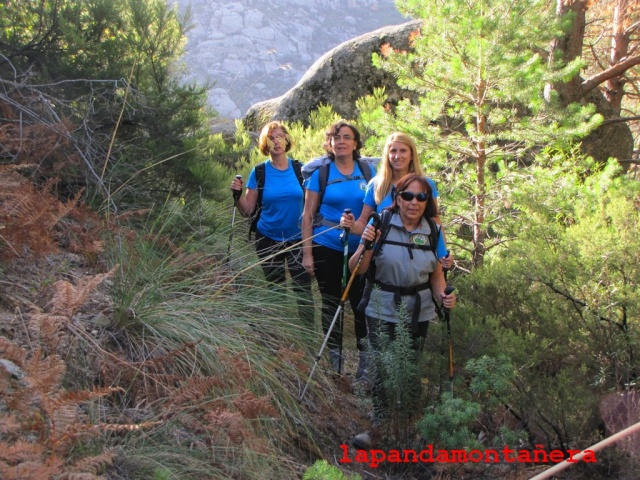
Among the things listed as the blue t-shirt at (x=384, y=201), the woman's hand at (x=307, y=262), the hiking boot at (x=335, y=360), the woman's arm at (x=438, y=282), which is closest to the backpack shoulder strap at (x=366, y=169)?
the blue t-shirt at (x=384, y=201)

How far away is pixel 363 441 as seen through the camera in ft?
12.7

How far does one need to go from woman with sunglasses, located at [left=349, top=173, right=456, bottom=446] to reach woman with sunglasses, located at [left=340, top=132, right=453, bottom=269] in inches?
14.2

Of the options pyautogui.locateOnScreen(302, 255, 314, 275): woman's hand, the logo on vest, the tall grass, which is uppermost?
the logo on vest

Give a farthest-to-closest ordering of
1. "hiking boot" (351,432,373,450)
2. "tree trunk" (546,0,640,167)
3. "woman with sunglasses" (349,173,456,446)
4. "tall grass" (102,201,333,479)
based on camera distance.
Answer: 1. "tree trunk" (546,0,640,167)
2. "woman with sunglasses" (349,173,456,446)
3. "hiking boot" (351,432,373,450)
4. "tall grass" (102,201,333,479)

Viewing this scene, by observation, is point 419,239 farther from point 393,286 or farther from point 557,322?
point 557,322

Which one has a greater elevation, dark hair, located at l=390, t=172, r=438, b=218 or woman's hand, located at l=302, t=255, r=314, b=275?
dark hair, located at l=390, t=172, r=438, b=218

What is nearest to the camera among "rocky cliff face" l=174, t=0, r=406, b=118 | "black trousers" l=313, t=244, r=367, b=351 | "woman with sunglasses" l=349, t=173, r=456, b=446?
"woman with sunglasses" l=349, t=173, r=456, b=446

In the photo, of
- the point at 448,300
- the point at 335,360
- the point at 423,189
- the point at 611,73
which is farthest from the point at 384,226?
the point at 611,73

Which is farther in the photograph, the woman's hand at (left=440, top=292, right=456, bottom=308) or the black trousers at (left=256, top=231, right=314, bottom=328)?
the black trousers at (left=256, top=231, right=314, bottom=328)

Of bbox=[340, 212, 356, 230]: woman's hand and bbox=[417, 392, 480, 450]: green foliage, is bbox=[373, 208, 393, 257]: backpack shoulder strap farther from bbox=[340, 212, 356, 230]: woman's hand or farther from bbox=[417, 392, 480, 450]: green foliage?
bbox=[417, 392, 480, 450]: green foliage

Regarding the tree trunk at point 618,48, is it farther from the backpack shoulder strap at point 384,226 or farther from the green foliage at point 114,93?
the backpack shoulder strap at point 384,226

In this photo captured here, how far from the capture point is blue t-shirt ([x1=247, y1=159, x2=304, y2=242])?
5363 millimetres

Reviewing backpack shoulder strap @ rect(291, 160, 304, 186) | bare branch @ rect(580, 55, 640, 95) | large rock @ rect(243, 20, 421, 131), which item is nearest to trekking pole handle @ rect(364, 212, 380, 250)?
backpack shoulder strap @ rect(291, 160, 304, 186)

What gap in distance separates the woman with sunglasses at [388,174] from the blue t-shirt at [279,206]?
0.82 meters
